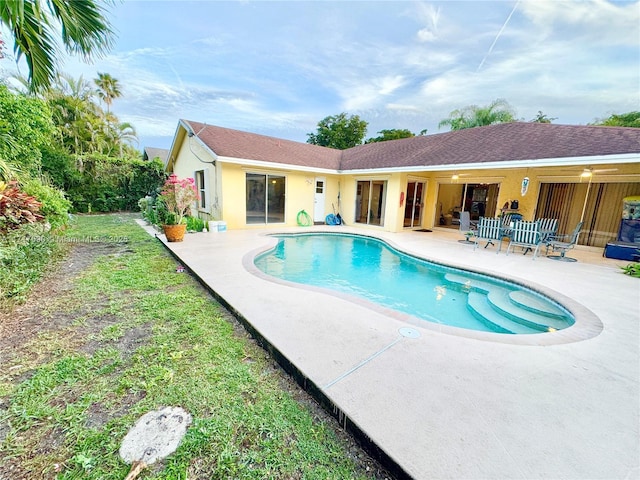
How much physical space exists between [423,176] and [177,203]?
10512 millimetres

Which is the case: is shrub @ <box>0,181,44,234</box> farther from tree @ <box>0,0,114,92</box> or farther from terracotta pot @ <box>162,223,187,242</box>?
terracotta pot @ <box>162,223,187,242</box>

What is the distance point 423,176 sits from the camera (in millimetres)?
12734

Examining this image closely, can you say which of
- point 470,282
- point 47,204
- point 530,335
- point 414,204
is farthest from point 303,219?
point 530,335

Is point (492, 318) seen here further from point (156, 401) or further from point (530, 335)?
point (156, 401)

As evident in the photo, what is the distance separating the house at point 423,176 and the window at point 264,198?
0.04 meters

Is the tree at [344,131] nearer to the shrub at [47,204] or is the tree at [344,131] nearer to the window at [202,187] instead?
the window at [202,187]

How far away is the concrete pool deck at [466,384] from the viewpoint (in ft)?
5.48

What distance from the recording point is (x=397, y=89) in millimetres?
17906

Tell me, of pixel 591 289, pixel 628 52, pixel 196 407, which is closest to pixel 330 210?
pixel 591 289

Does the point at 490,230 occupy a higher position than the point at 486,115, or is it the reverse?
the point at 486,115

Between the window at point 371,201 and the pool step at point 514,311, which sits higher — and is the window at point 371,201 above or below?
above

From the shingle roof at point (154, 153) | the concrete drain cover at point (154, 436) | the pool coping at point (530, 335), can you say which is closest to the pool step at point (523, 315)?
the pool coping at point (530, 335)

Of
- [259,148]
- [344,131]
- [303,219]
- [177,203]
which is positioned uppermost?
[344,131]

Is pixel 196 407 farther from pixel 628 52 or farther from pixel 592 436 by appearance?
pixel 628 52
